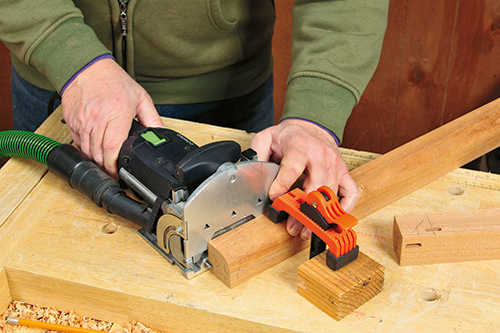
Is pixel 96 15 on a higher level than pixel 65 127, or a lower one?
higher

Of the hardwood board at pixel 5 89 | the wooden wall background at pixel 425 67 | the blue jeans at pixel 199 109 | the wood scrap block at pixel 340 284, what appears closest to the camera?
the wood scrap block at pixel 340 284

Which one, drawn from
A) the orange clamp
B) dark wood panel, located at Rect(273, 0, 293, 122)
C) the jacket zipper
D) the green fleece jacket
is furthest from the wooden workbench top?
dark wood panel, located at Rect(273, 0, 293, 122)

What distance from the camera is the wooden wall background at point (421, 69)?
8.23 feet

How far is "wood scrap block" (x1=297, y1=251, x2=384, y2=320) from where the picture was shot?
2.84 feet

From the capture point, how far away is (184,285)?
96cm

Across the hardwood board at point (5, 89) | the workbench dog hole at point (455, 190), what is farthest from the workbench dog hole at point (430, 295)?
the hardwood board at point (5, 89)

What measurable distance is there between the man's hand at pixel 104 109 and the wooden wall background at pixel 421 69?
1646 mm

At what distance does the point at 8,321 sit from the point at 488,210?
3.33 ft

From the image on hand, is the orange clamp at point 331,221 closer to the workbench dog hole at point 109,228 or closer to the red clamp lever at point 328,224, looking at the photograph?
the red clamp lever at point 328,224

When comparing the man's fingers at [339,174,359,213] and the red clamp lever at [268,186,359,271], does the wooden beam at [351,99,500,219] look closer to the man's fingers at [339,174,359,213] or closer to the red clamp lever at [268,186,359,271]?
the man's fingers at [339,174,359,213]

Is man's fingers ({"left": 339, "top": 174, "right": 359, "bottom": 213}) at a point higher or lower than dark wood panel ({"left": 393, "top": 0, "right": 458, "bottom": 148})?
higher

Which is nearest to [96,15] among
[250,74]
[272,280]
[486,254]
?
[250,74]

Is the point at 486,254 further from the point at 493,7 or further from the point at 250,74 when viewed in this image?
the point at 493,7

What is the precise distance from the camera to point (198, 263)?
38.8 inches
